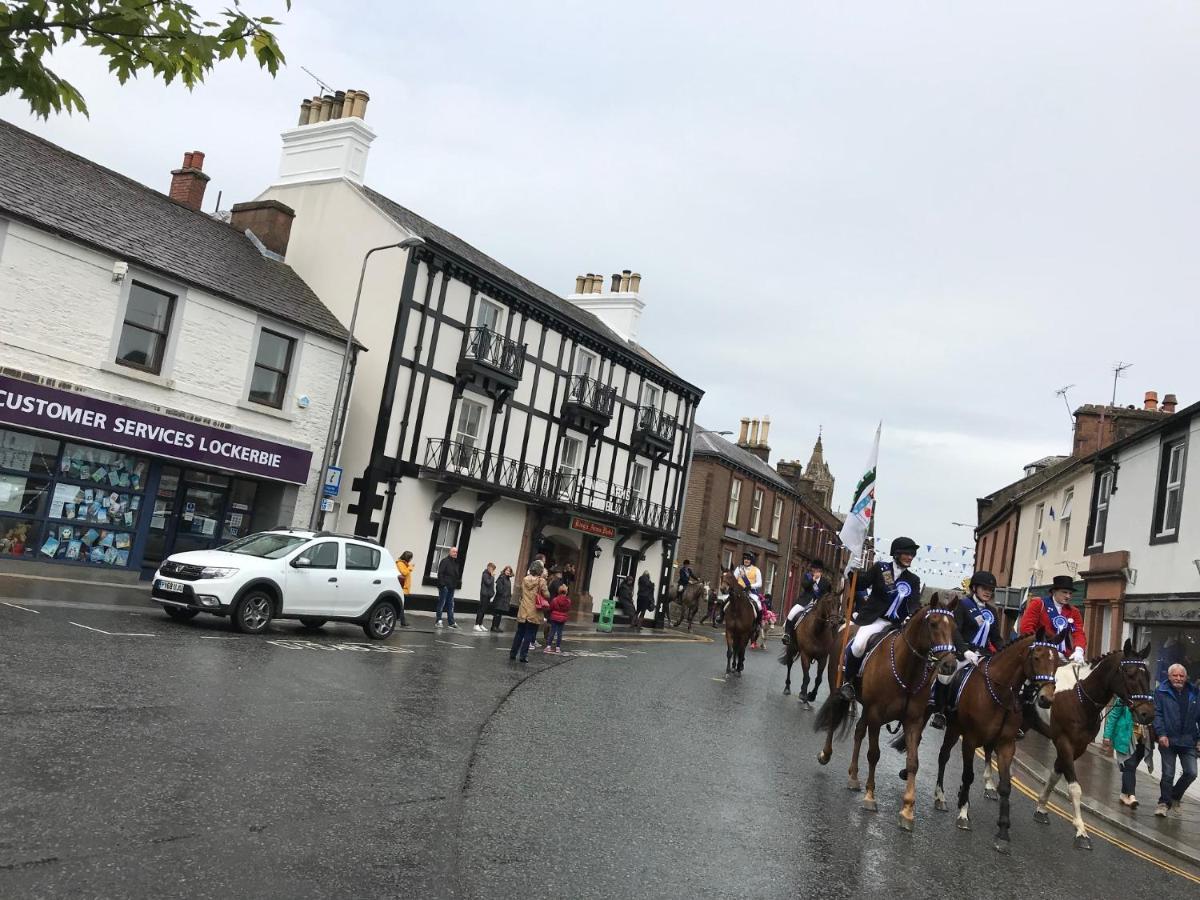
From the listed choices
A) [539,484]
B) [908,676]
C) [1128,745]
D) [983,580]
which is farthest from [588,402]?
[908,676]

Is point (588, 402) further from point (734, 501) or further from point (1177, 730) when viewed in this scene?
point (1177, 730)

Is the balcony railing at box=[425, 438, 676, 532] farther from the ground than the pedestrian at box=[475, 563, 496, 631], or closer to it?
farther from the ground

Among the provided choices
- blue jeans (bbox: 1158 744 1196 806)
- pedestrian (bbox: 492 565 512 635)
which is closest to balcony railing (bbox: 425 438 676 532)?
pedestrian (bbox: 492 565 512 635)

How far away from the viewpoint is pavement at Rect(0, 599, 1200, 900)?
5746mm

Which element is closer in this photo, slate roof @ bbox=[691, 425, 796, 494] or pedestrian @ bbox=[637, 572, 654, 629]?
pedestrian @ bbox=[637, 572, 654, 629]

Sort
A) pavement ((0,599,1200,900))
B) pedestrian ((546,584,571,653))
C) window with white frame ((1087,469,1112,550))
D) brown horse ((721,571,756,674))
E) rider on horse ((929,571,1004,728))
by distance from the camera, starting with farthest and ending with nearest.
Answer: window with white frame ((1087,469,1112,550))
brown horse ((721,571,756,674))
pedestrian ((546,584,571,653))
rider on horse ((929,571,1004,728))
pavement ((0,599,1200,900))

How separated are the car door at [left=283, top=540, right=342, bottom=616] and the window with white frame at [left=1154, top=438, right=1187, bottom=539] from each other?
14.7 m

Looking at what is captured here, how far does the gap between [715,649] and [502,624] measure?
21.6 ft

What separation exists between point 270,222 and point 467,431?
8.25 meters

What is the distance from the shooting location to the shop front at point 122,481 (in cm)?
1958

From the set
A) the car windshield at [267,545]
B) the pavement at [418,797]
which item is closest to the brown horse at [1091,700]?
the pavement at [418,797]

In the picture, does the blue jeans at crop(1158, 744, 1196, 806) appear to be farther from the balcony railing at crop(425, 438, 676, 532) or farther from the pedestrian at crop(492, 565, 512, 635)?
the balcony railing at crop(425, 438, 676, 532)

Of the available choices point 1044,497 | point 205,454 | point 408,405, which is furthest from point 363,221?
point 1044,497

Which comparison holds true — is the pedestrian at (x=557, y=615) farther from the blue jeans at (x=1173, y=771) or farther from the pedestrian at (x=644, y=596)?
the pedestrian at (x=644, y=596)
